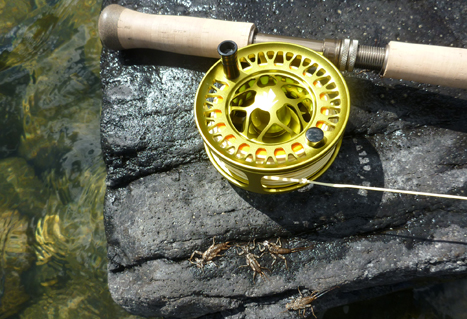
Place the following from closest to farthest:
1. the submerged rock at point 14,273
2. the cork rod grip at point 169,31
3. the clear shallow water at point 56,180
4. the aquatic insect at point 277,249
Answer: the cork rod grip at point 169,31, the aquatic insect at point 277,249, the clear shallow water at point 56,180, the submerged rock at point 14,273

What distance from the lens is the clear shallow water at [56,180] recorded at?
4070 millimetres

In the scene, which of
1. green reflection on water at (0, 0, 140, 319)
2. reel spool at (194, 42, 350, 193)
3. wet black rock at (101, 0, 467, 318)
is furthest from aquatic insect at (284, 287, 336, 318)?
green reflection on water at (0, 0, 140, 319)

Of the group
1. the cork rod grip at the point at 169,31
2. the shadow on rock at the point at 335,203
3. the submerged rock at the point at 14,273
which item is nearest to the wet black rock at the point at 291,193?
the shadow on rock at the point at 335,203

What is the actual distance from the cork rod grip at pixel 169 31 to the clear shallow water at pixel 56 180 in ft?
4.78

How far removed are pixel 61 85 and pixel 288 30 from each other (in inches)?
105

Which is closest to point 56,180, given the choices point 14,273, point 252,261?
point 14,273

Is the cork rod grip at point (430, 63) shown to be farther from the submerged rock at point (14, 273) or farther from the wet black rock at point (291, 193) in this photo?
the submerged rock at point (14, 273)

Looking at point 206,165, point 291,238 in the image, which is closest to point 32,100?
point 206,165

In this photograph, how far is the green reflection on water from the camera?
4.11m

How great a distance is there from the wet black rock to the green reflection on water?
1.06 meters

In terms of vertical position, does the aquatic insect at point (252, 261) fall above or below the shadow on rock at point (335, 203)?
below

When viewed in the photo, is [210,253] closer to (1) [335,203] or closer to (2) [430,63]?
(1) [335,203]

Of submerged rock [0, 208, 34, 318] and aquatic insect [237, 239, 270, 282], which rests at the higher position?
aquatic insect [237, 239, 270, 282]

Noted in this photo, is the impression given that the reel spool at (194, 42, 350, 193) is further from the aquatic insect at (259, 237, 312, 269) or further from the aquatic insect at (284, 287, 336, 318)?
the aquatic insect at (284, 287, 336, 318)
